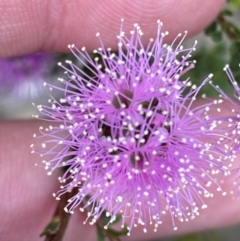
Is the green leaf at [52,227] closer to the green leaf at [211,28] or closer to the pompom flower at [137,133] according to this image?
the pompom flower at [137,133]

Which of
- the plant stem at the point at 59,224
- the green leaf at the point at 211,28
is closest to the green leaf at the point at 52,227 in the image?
the plant stem at the point at 59,224

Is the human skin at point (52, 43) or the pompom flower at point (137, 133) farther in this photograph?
the human skin at point (52, 43)

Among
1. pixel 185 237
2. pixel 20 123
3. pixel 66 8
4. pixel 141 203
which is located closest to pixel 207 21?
pixel 66 8

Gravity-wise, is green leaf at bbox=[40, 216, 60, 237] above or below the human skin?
below

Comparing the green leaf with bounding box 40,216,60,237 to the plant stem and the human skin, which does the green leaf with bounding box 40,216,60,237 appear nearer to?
the plant stem

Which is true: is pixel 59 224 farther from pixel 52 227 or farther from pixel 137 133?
pixel 137 133

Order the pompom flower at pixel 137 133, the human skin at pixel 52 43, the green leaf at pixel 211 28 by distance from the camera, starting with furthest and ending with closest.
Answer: the green leaf at pixel 211 28 < the human skin at pixel 52 43 < the pompom flower at pixel 137 133


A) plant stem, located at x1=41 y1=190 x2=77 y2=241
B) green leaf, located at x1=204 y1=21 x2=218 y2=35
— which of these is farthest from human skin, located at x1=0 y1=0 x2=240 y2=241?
plant stem, located at x1=41 y1=190 x2=77 y2=241

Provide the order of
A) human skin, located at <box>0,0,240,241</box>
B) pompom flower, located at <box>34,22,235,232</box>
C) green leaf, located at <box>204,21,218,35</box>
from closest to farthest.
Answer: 1. pompom flower, located at <box>34,22,235,232</box>
2. human skin, located at <box>0,0,240,241</box>
3. green leaf, located at <box>204,21,218,35</box>

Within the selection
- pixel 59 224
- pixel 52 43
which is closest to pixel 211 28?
pixel 52 43
